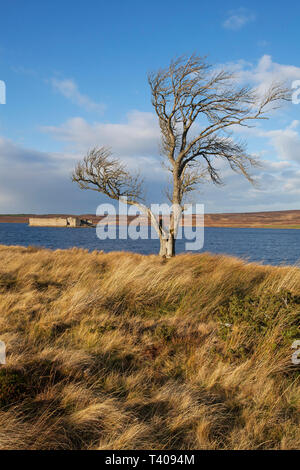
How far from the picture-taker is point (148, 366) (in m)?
4.39

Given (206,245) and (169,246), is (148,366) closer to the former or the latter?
(169,246)

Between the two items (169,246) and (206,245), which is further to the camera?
(206,245)

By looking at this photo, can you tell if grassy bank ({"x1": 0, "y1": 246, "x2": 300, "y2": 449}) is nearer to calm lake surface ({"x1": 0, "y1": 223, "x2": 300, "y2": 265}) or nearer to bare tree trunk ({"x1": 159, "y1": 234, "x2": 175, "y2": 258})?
bare tree trunk ({"x1": 159, "y1": 234, "x2": 175, "y2": 258})

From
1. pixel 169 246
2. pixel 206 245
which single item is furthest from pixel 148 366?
pixel 206 245

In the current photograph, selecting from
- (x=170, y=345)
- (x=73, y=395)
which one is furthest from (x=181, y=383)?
(x=73, y=395)

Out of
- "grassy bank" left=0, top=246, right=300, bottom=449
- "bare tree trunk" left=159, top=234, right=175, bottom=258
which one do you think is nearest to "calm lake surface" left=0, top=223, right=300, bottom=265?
"bare tree trunk" left=159, top=234, right=175, bottom=258

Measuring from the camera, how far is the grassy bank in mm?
3055

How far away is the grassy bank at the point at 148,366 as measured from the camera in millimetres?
3055

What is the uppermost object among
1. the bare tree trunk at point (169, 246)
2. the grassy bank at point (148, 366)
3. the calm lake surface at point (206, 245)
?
the bare tree trunk at point (169, 246)

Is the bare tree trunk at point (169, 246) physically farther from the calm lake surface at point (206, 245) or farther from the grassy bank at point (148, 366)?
the grassy bank at point (148, 366)

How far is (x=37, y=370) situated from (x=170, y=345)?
2116 millimetres

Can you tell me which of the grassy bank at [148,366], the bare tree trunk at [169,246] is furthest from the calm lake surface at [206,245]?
the grassy bank at [148,366]

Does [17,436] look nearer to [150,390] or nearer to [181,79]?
[150,390]

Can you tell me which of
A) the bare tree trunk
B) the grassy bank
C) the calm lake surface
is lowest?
the calm lake surface
